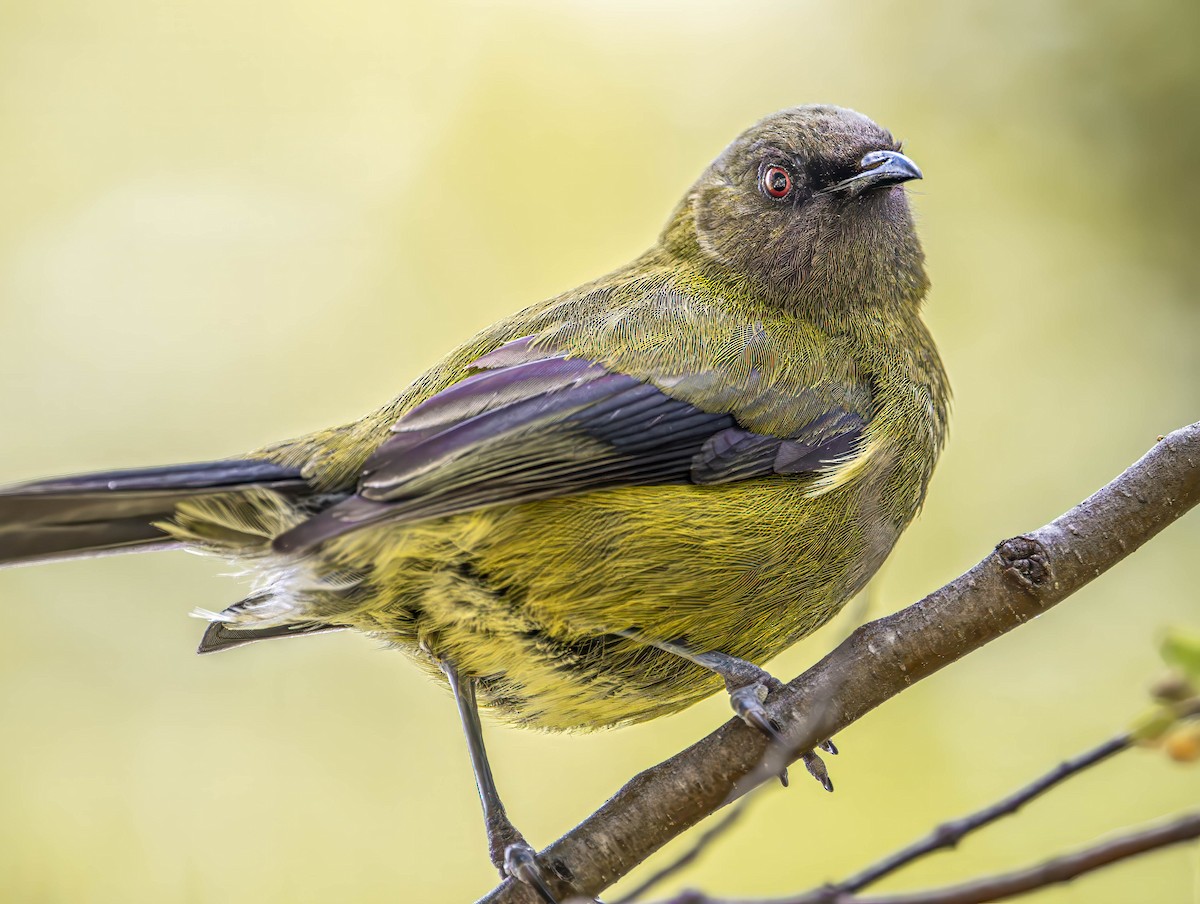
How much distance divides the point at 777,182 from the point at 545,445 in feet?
4.73

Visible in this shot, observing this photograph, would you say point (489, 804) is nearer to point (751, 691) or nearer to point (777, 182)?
point (751, 691)

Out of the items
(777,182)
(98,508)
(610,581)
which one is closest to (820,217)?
(777,182)

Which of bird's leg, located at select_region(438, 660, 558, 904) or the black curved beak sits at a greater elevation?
the black curved beak

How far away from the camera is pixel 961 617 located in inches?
107

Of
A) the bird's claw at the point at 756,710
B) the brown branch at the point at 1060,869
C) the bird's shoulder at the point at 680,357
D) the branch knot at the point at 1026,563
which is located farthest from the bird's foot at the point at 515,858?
the brown branch at the point at 1060,869

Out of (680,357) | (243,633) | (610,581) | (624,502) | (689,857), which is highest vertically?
(243,633)

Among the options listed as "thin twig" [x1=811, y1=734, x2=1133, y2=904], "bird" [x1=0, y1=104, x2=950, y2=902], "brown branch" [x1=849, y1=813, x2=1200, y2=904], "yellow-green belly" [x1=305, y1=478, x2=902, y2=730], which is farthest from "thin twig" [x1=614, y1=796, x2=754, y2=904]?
"yellow-green belly" [x1=305, y1=478, x2=902, y2=730]

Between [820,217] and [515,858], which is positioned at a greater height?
[820,217]

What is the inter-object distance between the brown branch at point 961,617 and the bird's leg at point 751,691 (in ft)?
0.12

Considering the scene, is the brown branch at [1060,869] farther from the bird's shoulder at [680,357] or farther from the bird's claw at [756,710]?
the bird's shoulder at [680,357]

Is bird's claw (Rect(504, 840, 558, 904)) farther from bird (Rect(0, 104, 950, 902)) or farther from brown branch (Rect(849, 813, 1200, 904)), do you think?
brown branch (Rect(849, 813, 1200, 904))

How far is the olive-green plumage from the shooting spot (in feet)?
9.95

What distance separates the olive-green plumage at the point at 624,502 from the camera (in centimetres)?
303

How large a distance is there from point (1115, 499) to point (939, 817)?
9.45 feet
